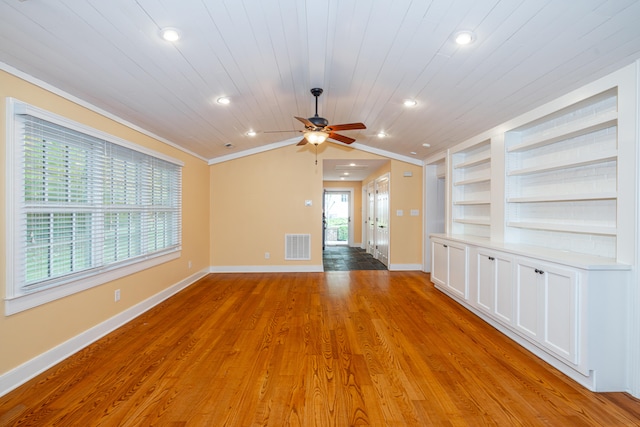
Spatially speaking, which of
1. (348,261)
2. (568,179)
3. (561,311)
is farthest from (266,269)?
(568,179)

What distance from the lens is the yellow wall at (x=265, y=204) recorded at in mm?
6312

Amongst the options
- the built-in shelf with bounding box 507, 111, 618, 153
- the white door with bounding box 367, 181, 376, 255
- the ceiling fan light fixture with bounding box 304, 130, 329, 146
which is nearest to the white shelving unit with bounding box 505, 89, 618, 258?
the built-in shelf with bounding box 507, 111, 618, 153

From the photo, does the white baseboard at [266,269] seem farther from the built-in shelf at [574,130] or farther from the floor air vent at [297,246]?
the built-in shelf at [574,130]

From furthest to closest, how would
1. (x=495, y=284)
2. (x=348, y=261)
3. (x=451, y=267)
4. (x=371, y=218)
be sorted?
(x=371, y=218) → (x=348, y=261) → (x=451, y=267) → (x=495, y=284)

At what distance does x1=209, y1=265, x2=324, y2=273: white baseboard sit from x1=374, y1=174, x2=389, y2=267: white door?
167 cm

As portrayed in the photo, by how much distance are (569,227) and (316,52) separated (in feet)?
9.21

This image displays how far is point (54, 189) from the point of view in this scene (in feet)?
8.45

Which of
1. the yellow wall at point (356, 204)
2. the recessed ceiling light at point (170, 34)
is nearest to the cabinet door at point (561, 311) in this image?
the recessed ceiling light at point (170, 34)

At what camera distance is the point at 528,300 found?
2.78m

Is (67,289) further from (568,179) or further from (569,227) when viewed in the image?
(568,179)

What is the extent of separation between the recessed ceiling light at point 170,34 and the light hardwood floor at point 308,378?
250 cm

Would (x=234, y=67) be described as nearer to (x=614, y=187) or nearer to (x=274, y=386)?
(x=274, y=386)

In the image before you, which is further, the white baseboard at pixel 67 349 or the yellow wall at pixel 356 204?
the yellow wall at pixel 356 204

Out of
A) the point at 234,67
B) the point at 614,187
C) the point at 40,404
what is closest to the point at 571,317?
the point at 614,187
